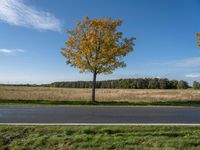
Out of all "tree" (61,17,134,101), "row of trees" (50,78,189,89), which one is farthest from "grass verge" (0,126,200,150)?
"row of trees" (50,78,189,89)

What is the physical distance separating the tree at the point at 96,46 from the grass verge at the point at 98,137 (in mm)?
12651

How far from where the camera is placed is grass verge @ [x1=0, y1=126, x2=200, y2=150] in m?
6.53

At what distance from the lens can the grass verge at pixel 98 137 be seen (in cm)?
653

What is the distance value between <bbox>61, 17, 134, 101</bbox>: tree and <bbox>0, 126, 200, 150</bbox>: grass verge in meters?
12.7

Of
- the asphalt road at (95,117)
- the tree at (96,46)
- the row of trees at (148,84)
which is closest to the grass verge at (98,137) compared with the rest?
the asphalt road at (95,117)

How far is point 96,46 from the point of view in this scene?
67.5 feet

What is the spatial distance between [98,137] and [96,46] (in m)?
14.2

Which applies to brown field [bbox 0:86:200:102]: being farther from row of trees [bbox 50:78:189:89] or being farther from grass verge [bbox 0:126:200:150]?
row of trees [bbox 50:78:189:89]

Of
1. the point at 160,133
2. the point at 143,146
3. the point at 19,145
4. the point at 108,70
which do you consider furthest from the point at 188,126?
the point at 108,70

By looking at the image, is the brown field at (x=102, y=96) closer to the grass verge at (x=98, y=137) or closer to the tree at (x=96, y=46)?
the tree at (x=96, y=46)

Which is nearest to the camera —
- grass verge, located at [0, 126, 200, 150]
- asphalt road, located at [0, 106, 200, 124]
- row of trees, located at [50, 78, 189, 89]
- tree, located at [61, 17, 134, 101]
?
grass verge, located at [0, 126, 200, 150]

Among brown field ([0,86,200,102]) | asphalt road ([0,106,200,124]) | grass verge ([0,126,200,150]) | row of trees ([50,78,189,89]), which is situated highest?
row of trees ([50,78,189,89])

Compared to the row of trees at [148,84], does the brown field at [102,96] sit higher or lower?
lower

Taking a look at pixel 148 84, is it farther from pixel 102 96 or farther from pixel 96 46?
pixel 96 46
